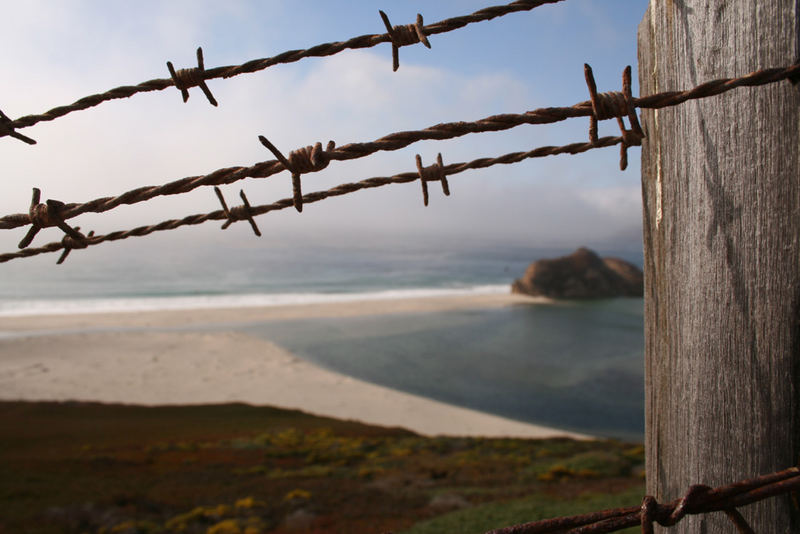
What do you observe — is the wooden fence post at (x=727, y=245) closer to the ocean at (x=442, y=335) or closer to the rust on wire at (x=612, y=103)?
the rust on wire at (x=612, y=103)

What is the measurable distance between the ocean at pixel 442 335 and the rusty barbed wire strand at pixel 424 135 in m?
11.1

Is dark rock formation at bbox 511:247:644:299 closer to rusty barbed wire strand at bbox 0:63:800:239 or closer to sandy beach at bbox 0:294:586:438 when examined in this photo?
sandy beach at bbox 0:294:586:438

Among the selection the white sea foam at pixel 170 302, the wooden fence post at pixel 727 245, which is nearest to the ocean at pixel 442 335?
the white sea foam at pixel 170 302

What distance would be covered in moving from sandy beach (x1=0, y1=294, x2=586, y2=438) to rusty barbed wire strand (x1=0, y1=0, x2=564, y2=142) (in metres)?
10.3

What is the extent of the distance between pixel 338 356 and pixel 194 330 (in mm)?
7461

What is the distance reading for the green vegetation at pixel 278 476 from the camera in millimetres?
5586

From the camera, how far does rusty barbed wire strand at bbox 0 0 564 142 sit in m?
1.15

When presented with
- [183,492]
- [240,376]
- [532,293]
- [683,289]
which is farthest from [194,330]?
[683,289]

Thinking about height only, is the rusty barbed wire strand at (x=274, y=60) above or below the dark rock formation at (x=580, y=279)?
above

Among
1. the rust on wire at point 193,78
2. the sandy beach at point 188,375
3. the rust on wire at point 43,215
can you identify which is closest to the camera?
the rust on wire at point 43,215

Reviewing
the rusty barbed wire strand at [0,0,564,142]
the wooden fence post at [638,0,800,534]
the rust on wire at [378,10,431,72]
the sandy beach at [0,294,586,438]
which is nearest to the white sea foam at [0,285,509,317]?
the sandy beach at [0,294,586,438]

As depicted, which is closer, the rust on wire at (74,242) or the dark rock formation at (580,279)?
the rust on wire at (74,242)

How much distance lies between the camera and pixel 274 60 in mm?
1198

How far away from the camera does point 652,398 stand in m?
1.14
